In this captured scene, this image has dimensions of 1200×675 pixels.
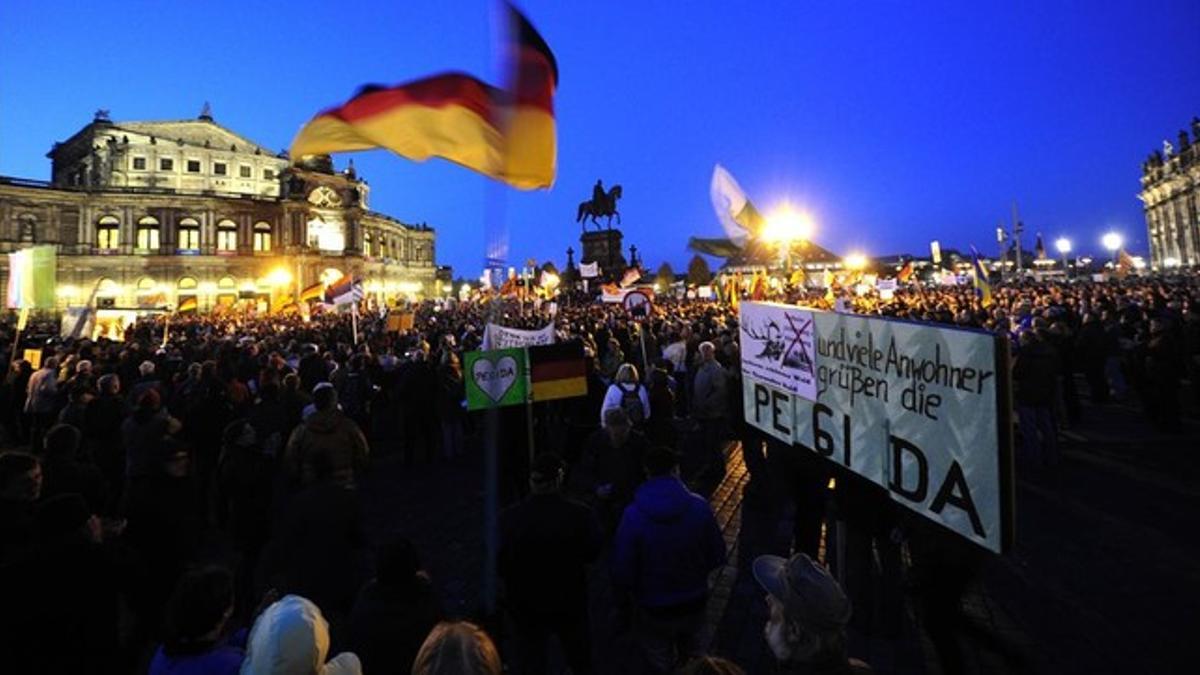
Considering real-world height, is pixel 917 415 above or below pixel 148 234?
below

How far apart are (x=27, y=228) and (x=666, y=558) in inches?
2923

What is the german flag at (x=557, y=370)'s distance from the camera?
748 centimetres

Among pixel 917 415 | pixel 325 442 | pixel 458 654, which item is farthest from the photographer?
pixel 325 442

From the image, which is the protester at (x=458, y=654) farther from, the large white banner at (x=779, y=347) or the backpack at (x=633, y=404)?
the backpack at (x=633, y=404)

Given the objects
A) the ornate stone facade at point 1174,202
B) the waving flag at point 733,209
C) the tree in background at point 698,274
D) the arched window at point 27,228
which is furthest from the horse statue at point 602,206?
the ornate stone facade at point 1174,202

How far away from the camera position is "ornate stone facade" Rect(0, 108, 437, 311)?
5656 centimetres

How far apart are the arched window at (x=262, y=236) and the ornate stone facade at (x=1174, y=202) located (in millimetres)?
113277

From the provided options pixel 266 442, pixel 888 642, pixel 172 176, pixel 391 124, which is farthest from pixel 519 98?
pixel 172 176

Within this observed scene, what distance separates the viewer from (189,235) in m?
62.1

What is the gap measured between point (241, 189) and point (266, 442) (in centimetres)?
8433

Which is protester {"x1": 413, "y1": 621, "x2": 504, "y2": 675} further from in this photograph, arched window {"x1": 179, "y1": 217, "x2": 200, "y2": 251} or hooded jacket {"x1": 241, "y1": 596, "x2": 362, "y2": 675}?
arched window {"x1": 179, "y1": 217, "x2": 200, "y2": 251}

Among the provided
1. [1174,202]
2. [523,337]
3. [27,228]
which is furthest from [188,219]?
[1174,202]

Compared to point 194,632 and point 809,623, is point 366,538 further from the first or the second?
point 809,623

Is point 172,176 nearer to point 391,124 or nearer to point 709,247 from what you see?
point 709,247
